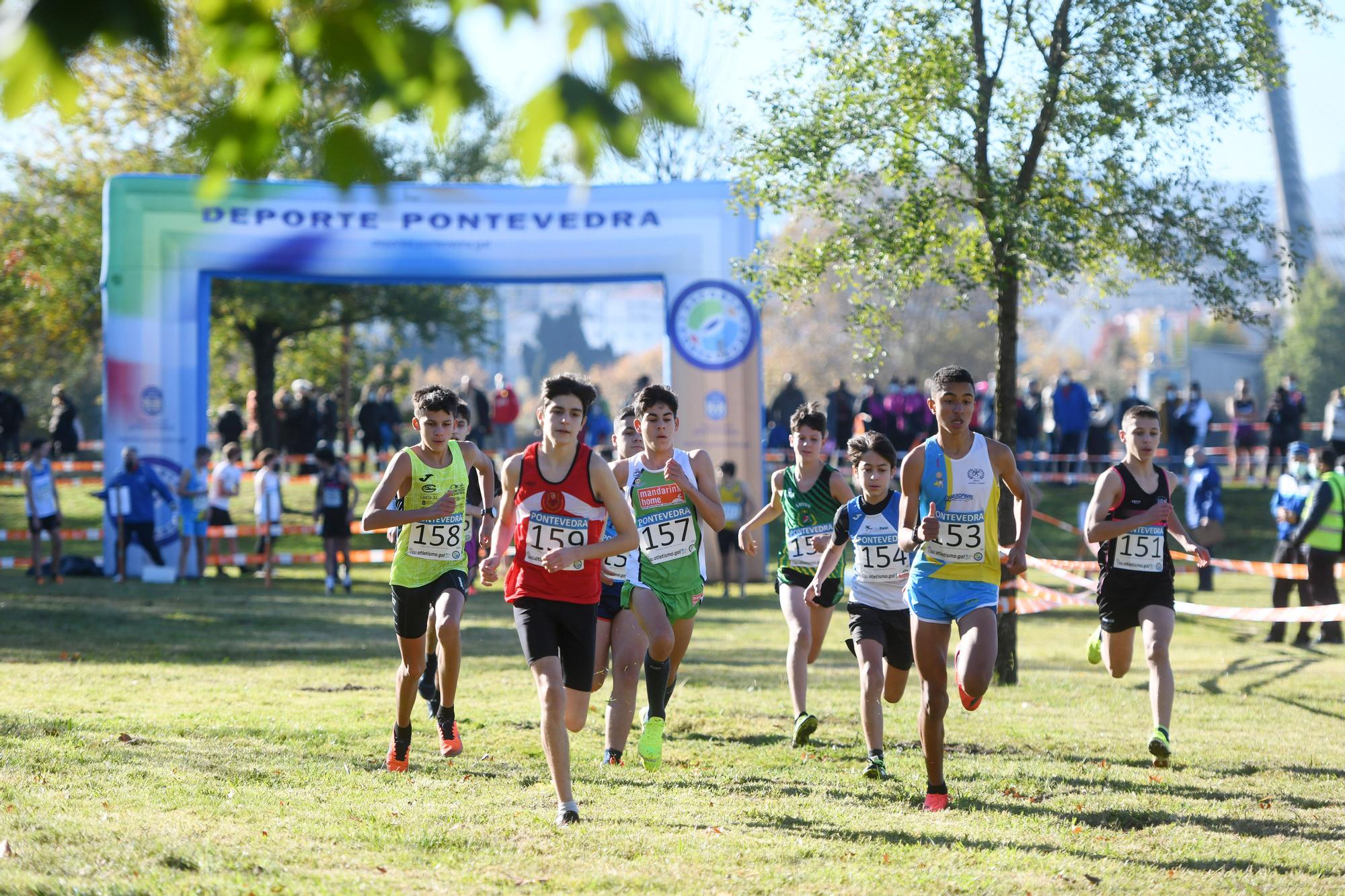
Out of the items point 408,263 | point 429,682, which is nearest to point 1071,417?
point 408,263

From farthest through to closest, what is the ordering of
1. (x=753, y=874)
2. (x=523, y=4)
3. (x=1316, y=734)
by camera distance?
(x=1316, y=734)
(x=753, y=874)
(x=523, y=4)

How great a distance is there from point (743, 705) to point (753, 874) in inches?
188

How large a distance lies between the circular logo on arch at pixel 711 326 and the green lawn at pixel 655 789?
7.60m

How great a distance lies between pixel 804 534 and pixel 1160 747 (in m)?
2.33

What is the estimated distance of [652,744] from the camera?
7.55 metres

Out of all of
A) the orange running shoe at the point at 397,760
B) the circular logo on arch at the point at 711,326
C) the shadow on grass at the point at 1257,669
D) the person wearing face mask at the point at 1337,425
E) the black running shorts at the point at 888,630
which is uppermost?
the circular logo on arch at the point at 711,326

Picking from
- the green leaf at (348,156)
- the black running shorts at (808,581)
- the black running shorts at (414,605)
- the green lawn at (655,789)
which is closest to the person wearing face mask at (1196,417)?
the green lawn at (655,789)

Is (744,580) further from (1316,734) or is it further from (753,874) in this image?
(753,874)

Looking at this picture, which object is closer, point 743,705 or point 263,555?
point 743,705

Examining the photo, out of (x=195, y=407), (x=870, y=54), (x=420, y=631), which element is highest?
(x=870, y=54)

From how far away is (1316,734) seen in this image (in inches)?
369

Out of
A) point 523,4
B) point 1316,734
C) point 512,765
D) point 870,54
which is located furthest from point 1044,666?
point 523,4

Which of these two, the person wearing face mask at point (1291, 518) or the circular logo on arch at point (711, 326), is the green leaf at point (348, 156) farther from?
the circular logo on arch at point (711, 326)

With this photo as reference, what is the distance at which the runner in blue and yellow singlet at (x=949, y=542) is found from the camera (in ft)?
21.8
